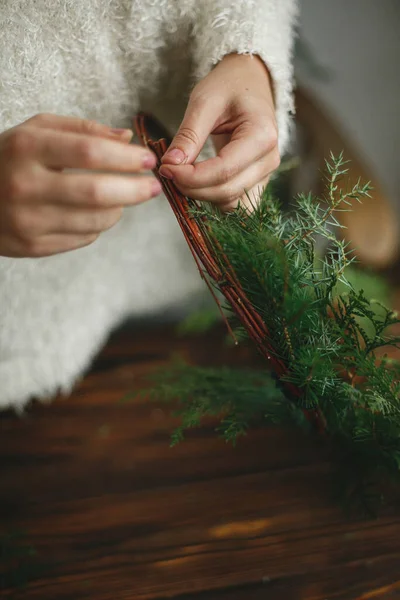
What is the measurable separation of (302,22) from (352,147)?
42cm

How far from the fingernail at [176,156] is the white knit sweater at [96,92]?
186 mm

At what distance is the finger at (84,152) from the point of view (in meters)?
0.27

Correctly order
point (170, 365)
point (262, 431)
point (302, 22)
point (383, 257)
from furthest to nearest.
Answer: point (302, 22)
point (383, 257)
point (170, 365)
point (262, 431)

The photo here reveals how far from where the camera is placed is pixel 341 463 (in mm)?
426

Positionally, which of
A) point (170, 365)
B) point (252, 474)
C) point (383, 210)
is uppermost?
point (383, 210)

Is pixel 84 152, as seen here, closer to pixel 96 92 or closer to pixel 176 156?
pixel 176 156

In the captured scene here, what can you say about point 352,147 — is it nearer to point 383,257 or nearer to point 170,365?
point 383,257

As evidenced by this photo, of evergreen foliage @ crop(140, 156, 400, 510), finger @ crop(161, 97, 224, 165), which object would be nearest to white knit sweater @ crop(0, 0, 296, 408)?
finger @ crop(161, 97, 224, 165)

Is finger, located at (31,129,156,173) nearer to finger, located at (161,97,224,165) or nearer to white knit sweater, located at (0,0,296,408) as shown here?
finger, located at (161,97,224,165)

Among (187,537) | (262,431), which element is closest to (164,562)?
(187,537)

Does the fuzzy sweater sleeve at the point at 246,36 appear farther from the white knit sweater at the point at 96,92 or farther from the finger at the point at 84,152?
the finger at the point at 84,152

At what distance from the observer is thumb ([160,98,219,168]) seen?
35cm

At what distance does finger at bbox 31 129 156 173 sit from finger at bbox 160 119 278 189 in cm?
6

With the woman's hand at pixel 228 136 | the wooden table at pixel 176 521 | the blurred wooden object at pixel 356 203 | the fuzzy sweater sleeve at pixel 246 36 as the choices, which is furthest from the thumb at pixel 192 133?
the blurred wooden object at pixel 356 203
